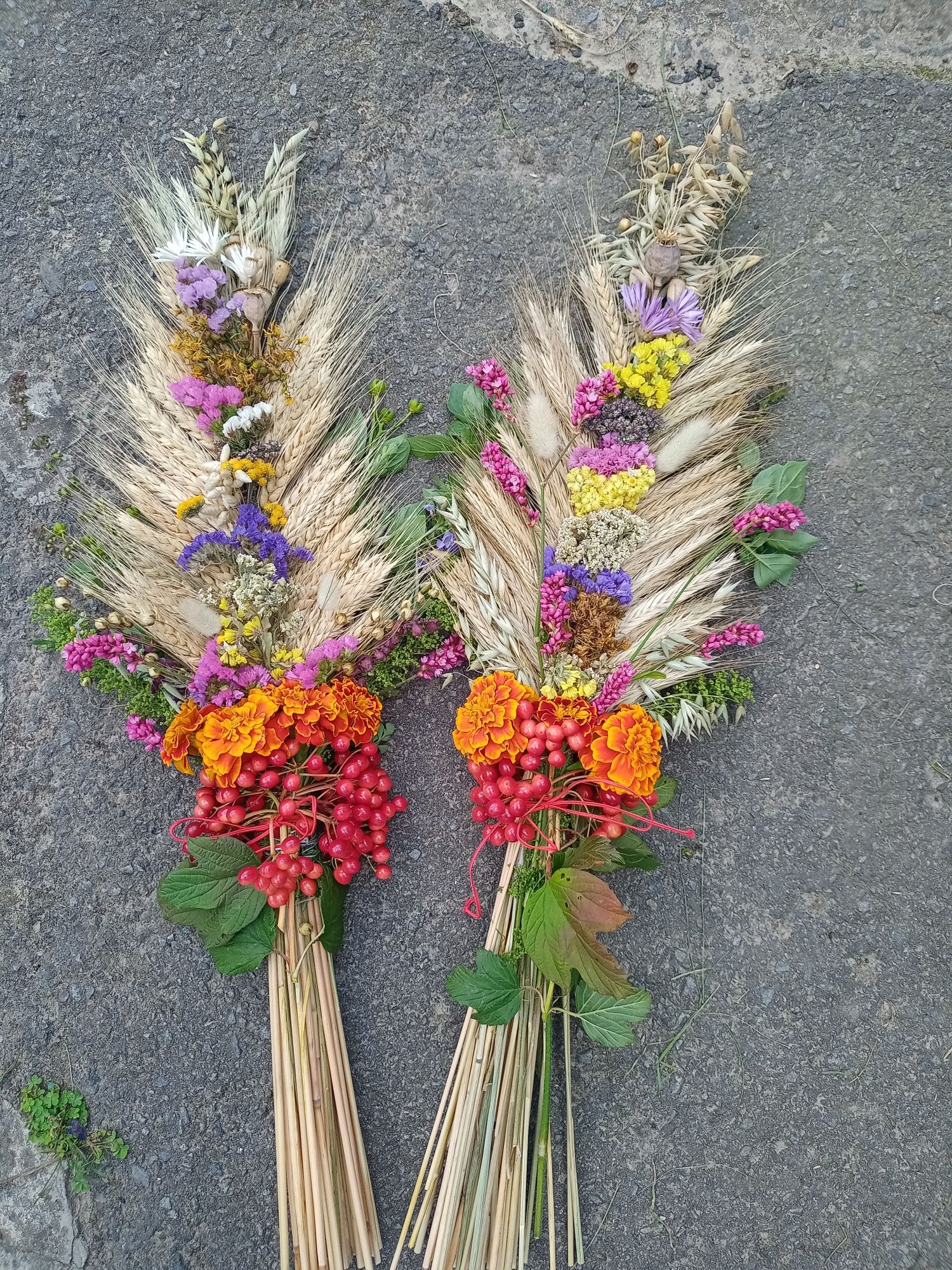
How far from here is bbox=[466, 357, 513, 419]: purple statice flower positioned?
1.85m

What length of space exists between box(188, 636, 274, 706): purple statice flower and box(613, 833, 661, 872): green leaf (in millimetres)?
846

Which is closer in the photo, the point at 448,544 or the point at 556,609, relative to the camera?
the point at 556,609

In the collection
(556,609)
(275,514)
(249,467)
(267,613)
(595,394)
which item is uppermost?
(249,467)

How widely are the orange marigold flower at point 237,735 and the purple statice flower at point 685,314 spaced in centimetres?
123

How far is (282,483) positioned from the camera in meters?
1.80

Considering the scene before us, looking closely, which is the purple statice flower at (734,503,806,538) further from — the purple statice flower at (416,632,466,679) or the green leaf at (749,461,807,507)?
the purple statice flower at (416,632,466,679)

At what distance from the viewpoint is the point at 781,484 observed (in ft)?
6.08

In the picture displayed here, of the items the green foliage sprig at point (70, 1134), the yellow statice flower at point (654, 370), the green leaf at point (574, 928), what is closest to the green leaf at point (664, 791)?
the green leaf at point (574, 928)

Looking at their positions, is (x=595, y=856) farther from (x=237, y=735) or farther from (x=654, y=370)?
(x=654, y=370)

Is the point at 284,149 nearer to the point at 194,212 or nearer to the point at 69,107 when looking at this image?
the point at 194,212

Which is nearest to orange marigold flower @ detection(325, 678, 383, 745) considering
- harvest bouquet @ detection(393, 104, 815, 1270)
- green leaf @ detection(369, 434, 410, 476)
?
harvest bouquet @ detection(393, 104, 815, 1270)

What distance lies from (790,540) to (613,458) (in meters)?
0.49

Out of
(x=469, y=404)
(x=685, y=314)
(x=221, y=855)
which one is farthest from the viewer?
(x=469, y=404)

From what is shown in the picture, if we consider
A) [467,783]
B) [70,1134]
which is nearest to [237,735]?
[467,783]
